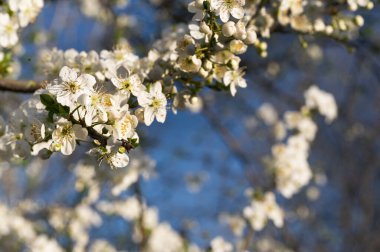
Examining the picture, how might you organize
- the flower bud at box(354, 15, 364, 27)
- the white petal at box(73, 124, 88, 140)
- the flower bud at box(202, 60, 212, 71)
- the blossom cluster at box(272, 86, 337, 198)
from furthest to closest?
the blossom cluster at box(272, 86, 337, 198), the flower bud at box(354, 15, 364, 27), the flower bud at box(202, 60, 212, 71), the white petal at box(73, 124, 88, 140)

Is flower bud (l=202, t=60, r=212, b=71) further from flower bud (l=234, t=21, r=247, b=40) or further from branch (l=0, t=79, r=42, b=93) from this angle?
branch (l=0, t=79, r=42, b=93)

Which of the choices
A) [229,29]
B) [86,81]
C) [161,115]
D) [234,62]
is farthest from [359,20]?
[86,81]

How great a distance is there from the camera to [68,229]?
11.9 ft

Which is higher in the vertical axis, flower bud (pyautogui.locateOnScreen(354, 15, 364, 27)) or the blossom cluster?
flower bud (pyautogui.locateOnScreen(354, 15, 364, 27))

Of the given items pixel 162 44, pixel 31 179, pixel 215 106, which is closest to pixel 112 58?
pixel 162 44

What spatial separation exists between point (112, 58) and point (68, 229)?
7.08ft

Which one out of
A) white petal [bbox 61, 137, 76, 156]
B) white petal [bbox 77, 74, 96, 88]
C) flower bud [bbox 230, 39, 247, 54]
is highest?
flower bud [bbox 230, 39, 247, 54]

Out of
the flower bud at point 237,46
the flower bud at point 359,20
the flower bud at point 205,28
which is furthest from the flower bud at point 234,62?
the flower bud at point 359,20

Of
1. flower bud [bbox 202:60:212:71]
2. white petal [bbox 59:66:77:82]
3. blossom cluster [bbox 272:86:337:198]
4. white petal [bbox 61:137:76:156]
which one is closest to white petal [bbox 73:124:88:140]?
white petal [bbox 61:137:76:156]

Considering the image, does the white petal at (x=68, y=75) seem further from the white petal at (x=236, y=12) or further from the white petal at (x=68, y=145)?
the white petal at (x=236, y=12)

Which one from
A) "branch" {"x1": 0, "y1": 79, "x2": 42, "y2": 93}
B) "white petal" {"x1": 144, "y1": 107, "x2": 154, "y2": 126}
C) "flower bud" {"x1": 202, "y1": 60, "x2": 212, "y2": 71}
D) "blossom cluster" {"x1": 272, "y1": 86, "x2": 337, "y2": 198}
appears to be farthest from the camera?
"blossom cluster" {"x1": 272, "y1": 86, "x2": 337, "y2": 198}

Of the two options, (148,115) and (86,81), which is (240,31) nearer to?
(148,115)

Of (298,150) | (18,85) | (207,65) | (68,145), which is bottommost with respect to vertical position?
(298,150)

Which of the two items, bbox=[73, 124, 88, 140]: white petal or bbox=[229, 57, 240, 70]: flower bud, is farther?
bbox=[229, 57, 240, 70]: flower bud
